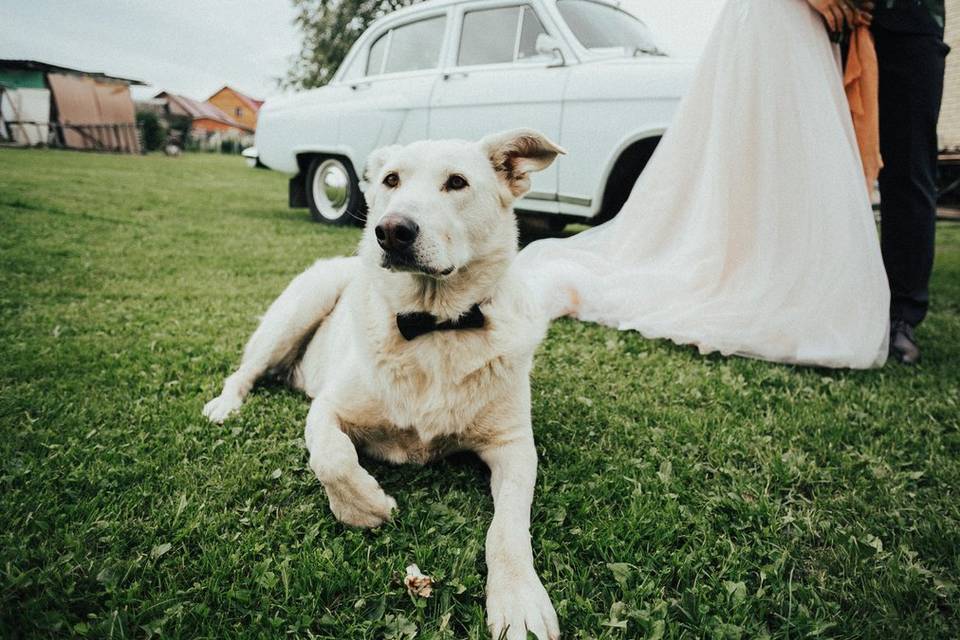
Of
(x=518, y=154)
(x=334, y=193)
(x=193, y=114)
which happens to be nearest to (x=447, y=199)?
(x=518, y=154)

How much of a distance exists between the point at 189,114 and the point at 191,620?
50.8 metres

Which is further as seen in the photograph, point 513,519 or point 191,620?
point 513,519

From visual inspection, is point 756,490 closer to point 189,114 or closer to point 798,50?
point 798,50

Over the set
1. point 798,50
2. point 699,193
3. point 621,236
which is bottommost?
point 621,236

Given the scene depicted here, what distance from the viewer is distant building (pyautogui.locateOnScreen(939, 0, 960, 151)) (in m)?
6.57

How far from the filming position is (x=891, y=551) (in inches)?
64.7

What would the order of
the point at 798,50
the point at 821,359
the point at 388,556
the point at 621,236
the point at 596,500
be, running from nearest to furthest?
1. the point at 388,556
2. the point at 596,500
3. the point at 821,359
4. the point at 798,50
5. the point at 621,236

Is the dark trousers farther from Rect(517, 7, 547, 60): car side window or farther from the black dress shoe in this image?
Rect(517, 7, 547, 60): car side window

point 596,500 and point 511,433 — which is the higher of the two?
point 511,433

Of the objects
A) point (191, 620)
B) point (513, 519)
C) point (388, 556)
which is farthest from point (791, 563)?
point (191, 620)

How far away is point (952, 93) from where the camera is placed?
7637 millimetres

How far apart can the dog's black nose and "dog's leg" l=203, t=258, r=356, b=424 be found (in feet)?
3.54

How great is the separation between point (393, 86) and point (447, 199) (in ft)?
17.7

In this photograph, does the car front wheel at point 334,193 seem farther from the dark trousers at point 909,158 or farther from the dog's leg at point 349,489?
the dog's leg at point 349,489
